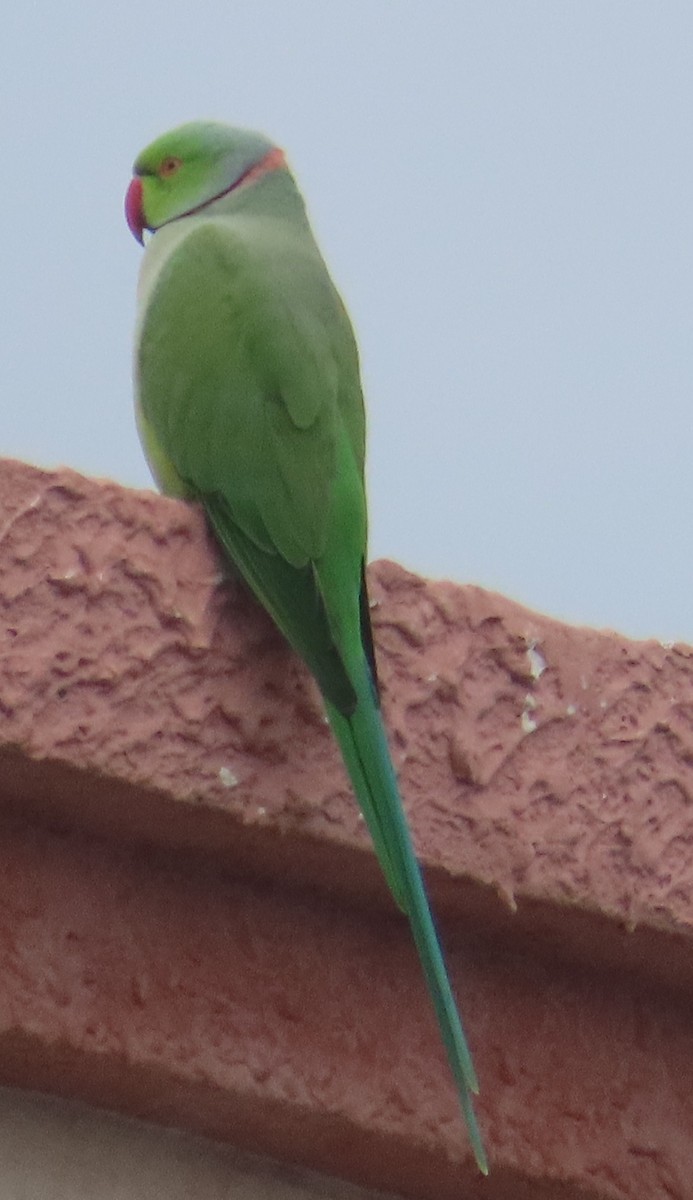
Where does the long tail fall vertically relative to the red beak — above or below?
below

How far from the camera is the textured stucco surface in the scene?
719 millimetres

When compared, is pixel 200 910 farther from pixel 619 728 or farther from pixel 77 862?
pixel 619 728

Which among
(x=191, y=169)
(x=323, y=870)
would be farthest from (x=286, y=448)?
(x=191, y=169)

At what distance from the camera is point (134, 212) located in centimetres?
176

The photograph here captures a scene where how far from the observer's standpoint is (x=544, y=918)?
79cm

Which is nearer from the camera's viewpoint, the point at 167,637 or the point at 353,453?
the point at 167,637

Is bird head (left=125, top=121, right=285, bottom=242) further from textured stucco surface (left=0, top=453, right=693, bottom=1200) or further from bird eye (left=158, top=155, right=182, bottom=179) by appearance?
textured stucco surface (left=0, top=453, right=693, bottom=1200)

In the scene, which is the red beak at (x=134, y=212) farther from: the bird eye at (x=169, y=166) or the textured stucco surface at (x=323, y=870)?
the textured stucco surface at (x=323, y=870)

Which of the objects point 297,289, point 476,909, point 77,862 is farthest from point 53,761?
point 297,289

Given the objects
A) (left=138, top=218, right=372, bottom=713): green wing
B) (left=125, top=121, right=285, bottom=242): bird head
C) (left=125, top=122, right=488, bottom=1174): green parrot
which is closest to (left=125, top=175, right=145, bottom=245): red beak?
(left=125, top=121, right=285, bottom=242): bird head

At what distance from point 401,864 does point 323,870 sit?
0.06 m

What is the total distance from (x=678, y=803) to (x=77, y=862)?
304 millimetres

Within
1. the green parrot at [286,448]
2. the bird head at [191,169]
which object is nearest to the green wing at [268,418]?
the green parrot at [286,448]

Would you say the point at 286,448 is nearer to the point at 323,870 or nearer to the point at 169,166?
the point at 323,870
